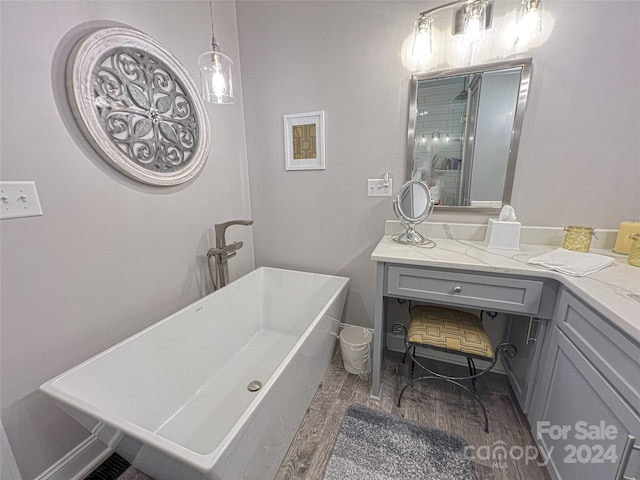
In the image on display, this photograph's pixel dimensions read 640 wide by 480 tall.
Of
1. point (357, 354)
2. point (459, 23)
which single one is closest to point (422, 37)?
point (459, 23)

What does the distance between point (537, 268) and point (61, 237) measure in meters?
1.98

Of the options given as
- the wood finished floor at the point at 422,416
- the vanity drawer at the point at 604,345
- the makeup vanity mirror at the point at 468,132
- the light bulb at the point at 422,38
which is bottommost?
the wood finished floor at the point at 422,416

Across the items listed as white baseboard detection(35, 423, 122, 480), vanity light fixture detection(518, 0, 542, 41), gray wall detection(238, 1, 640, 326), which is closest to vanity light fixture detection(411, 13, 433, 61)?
gray wall detection(238, 1, 640, 326)

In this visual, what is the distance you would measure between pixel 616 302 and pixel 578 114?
1066 millimetres

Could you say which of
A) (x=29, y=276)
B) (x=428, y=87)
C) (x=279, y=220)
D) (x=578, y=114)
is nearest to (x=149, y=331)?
(x=29, y=276)

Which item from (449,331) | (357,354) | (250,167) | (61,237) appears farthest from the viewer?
(250,167)

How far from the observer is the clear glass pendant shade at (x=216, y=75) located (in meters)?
1.28

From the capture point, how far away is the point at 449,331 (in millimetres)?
1339

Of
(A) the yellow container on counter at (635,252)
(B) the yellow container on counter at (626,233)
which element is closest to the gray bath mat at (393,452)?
(A) the yellow container on counter at (635,252)

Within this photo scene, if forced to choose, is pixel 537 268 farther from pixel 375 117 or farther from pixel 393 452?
pixel 375 117

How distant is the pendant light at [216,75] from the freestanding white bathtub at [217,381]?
3.80 ft

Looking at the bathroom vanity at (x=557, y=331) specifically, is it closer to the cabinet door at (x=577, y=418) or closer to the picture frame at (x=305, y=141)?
the cabinet door at (x=577, y=418)

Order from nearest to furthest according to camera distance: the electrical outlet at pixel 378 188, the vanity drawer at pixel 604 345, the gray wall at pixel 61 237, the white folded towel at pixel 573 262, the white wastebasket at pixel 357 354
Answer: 1. the vanity drawer at pixel 604 345
2. the gray wall at pixel 61 237
3. the white folded towel at pixel 573 262
4. the white wastebasket at pixel 357 354
5. the electrical outlet at pixel 378 188

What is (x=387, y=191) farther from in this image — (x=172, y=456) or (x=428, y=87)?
(x=172, y=456)
